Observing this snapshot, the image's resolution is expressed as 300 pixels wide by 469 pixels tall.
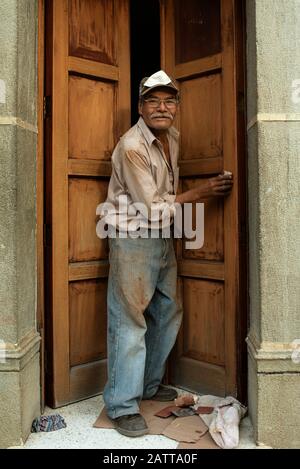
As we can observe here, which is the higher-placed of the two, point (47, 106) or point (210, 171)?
point (47, 106)

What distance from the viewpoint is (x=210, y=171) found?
3166mm

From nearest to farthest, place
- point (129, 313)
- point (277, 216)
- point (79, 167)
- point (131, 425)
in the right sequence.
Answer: point (277, 216) → point (131, 425) → point (129, 313) → point (79, 167)

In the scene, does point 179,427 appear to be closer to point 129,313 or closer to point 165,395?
point 165,395

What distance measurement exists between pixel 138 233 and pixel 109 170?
59 cm

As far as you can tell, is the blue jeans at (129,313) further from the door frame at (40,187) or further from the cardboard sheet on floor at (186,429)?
the door frame at (40,187)

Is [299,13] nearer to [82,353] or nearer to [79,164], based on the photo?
[79,164]

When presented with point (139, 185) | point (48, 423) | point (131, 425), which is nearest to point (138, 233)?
point (139, 185)

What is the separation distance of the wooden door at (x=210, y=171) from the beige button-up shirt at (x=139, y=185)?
349 mm

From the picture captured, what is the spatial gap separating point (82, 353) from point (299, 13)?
7.93 feet

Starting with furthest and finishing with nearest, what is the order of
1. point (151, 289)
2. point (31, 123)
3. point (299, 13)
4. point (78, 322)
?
1. point (78, 322)
2. point (151, 289)
3. point (31, 123)
4. point (299, 13)

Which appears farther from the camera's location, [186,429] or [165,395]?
[165,395]

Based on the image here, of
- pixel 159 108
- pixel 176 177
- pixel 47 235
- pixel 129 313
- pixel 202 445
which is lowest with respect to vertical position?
pixel 202 445

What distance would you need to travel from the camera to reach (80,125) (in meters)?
3.16

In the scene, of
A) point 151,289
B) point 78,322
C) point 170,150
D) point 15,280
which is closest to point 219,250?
point 151,289
